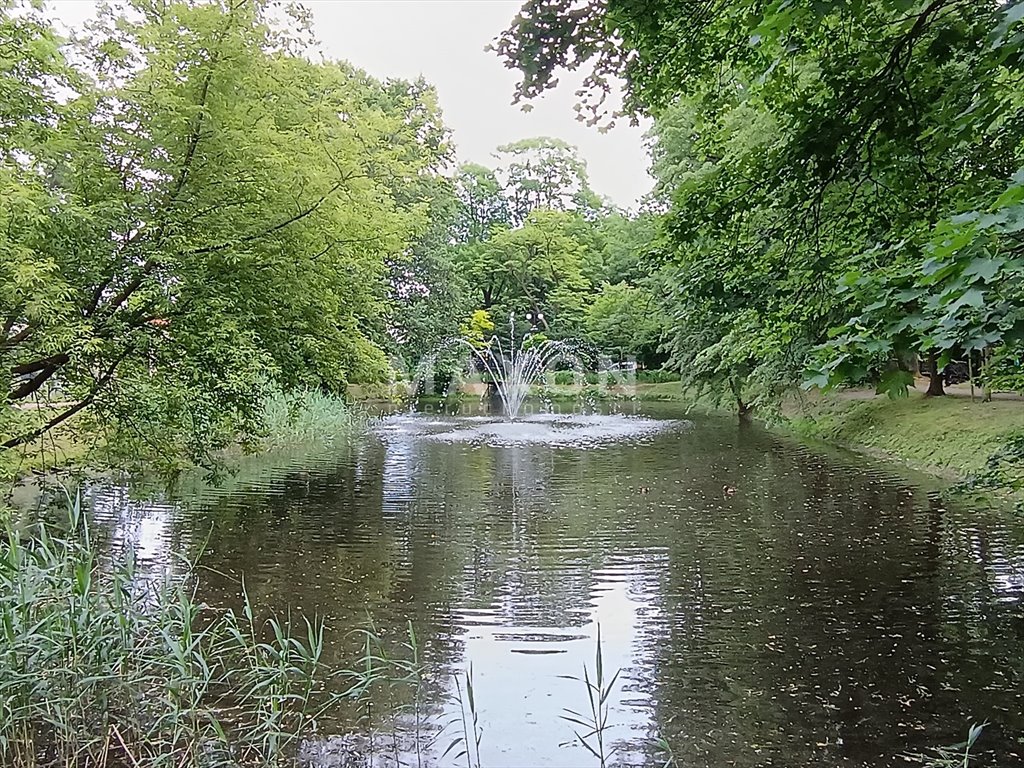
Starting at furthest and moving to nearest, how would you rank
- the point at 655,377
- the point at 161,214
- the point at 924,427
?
the point at 655,377, the point at 924,427, the point at 161,214

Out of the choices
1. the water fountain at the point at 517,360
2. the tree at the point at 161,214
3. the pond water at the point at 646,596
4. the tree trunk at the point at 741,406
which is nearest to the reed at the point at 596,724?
the pond water at the point at 646,596

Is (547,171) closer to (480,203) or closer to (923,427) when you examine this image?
(480,203)

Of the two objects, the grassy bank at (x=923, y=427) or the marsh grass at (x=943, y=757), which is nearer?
the marsh grass at (x=943, y=757)

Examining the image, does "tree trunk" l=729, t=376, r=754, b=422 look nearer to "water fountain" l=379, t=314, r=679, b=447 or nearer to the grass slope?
the grass slope

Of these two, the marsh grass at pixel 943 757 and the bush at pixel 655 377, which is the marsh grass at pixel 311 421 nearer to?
the marsh grass at pixel 943 757

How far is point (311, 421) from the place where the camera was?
15.9 m

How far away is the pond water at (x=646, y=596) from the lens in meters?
3.96

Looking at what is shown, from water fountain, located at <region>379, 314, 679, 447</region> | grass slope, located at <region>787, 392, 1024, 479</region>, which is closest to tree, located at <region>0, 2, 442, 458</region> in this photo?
grass slope, located at <region>787, 392, 1024, 479</region>

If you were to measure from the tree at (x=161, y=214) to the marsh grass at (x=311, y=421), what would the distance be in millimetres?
4314

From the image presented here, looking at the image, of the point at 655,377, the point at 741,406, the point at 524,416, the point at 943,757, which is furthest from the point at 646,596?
the point at 655,377

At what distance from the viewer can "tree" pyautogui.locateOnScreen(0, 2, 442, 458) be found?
228 inches

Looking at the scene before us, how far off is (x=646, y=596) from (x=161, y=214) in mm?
4727

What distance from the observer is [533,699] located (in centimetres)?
431

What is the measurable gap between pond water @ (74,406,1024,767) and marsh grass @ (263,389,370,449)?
1.59 m
